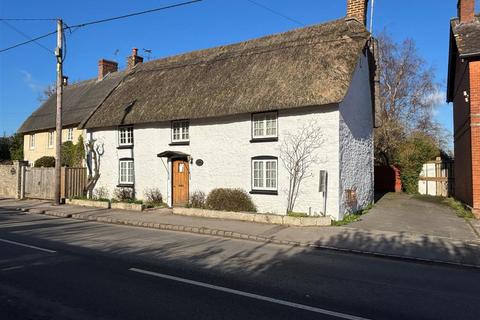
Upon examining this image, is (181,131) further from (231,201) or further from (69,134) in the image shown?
(69,134)

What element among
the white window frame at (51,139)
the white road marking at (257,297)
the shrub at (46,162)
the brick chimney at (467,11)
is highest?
the brick chimney at (467,11)

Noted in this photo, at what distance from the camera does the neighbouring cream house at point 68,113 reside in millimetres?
29630

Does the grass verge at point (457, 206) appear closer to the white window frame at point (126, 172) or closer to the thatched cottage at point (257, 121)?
the thatched cottage at point (257, 121)

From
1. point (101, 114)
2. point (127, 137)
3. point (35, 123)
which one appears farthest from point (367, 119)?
point (35, 123)

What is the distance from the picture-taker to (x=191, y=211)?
52.9ft

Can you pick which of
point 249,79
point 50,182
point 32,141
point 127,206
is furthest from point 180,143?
point 32,141

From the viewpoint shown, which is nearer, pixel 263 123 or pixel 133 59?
pixel 263 123

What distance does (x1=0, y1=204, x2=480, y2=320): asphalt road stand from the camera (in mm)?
5492

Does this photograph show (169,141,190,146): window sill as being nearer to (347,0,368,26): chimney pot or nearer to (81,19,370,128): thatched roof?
(81,19,370,128): thatched roof

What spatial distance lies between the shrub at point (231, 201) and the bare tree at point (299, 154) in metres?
1.69

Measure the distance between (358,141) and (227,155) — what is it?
574 cm

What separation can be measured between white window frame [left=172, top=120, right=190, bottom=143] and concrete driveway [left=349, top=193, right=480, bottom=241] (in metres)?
8.53

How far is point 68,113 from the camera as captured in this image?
31719 millimetres

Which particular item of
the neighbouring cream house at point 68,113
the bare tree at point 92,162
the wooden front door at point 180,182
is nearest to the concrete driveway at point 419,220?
the wooden front door at point 180,182
